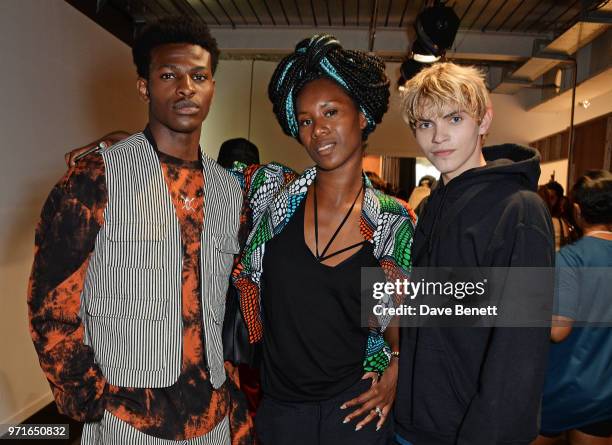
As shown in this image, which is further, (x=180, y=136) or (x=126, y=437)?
(x=180, y=136)

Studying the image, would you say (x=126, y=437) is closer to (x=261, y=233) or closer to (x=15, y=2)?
(x=261, y=233)

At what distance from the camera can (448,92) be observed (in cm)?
124

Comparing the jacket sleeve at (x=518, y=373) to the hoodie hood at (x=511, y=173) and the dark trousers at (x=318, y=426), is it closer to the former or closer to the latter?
the hoodie hood at (x=511, y=173)

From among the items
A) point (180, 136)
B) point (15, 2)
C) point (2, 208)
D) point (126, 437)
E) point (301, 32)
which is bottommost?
point (126, 437)

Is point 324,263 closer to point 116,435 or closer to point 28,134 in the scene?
point 116,435

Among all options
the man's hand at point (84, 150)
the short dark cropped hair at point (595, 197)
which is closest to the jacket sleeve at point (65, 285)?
the man's hand at point (84, 150)

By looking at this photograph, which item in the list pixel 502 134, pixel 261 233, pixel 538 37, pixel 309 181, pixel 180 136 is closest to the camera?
pixel 180 136

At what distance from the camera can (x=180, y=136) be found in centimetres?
141

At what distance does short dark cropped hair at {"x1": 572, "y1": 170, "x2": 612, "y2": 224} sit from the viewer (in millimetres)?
2102

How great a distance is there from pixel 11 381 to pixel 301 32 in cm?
510

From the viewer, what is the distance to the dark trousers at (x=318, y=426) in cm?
139

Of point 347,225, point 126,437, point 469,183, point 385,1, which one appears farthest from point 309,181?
point 385,1

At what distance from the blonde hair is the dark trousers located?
33.0 inches

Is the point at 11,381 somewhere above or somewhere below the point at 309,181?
below
